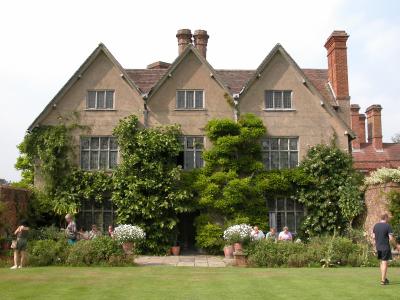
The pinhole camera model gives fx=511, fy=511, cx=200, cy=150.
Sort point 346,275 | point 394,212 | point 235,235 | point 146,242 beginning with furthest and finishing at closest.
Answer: point 146,242, point 394,212, point 235,235, point 346,275

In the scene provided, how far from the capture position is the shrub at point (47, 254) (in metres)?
17.2

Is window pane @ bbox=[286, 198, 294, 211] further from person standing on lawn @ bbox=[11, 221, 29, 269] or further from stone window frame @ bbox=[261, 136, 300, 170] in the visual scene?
person standing on lawn @ bbox=[11, 221, 29, 269]

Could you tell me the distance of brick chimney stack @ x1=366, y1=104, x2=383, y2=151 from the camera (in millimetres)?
42094

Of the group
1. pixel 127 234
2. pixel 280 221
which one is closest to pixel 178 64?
pixel 280 221

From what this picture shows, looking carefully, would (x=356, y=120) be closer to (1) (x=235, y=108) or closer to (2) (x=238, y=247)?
(1) (x=235, y=108)

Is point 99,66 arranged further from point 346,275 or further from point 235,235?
point 346,275

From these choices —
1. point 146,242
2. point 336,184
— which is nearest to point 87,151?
point 146,242

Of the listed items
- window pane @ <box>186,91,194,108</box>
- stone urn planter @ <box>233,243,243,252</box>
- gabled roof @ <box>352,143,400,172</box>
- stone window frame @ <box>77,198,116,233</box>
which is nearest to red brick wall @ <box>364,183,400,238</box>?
stone urn planter @ <box>233,243,243,252</box>

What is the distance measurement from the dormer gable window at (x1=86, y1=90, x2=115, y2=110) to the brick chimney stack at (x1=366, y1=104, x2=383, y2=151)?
24.7 m

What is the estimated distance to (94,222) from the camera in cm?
2533

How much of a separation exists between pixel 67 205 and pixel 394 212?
14617mm

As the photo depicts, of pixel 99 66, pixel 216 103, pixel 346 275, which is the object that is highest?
pixel 99 66

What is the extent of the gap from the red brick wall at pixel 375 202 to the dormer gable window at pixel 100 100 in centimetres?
1334

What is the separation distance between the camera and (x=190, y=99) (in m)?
26.3
